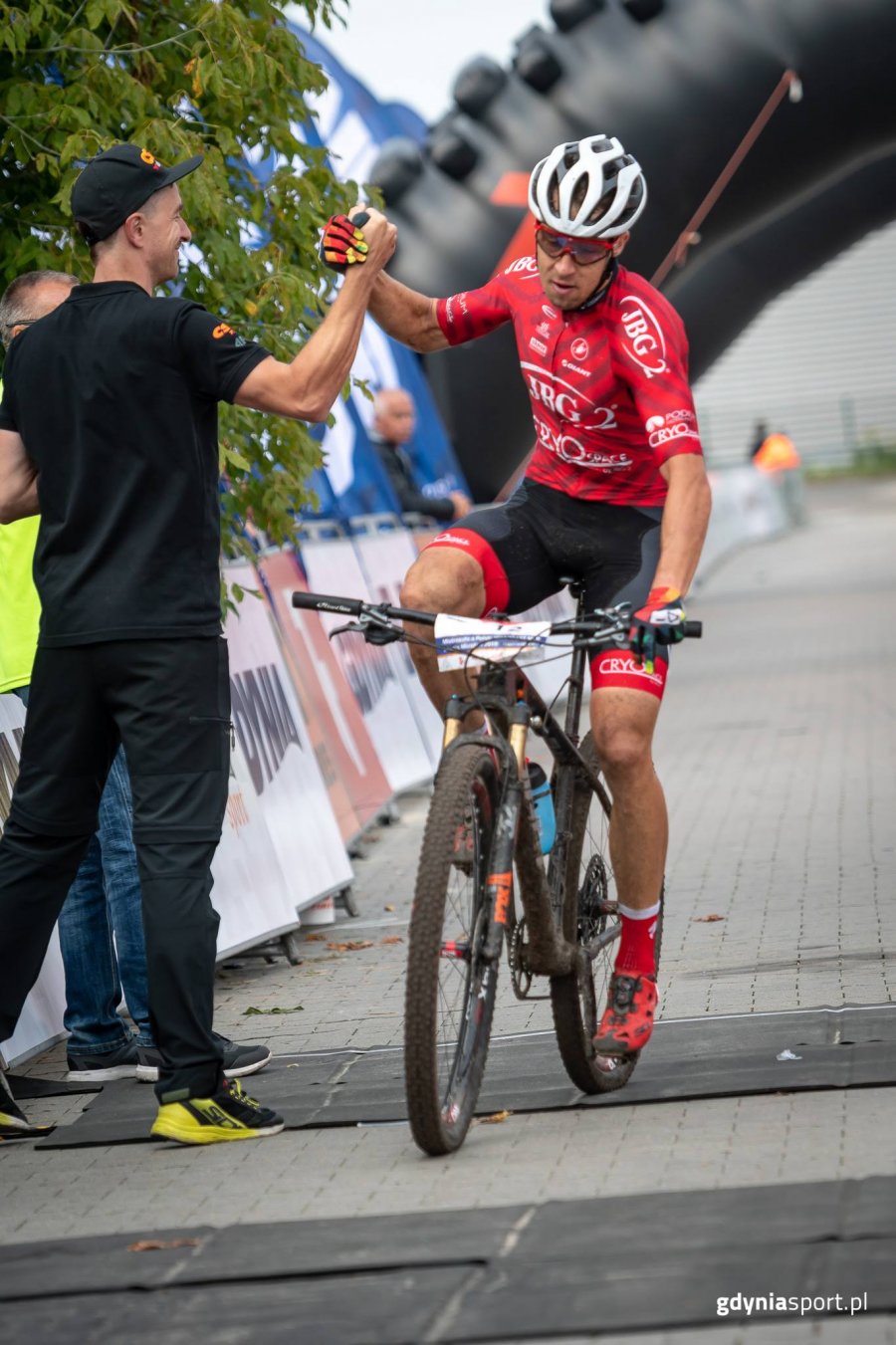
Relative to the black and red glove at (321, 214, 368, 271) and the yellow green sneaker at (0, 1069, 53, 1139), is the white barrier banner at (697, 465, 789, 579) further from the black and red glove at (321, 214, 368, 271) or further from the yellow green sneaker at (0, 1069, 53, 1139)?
the black and red glove at (321, 214, 368, 271)

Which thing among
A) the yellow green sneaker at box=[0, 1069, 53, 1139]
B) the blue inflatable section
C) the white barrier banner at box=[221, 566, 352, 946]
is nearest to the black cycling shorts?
the yellow green sneaker at box=[0, 1069, 53, 1139]

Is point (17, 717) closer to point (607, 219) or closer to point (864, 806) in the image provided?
point (607, 219)

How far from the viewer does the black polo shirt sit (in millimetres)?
4727

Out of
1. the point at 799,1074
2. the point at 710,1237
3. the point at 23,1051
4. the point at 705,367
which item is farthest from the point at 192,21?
the point at 705,367

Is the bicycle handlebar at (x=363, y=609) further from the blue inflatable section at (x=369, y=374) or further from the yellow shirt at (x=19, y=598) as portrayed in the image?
the blue inflatable section at (x=369, y=374)

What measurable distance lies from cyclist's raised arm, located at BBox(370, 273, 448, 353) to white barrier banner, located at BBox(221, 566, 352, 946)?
2.28 meters

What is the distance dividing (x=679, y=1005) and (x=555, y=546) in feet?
5.06

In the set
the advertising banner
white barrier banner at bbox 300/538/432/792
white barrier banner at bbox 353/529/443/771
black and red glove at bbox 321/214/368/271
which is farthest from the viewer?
white barrier banner at bbox 353/529/443/771

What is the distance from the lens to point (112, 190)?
190 inches

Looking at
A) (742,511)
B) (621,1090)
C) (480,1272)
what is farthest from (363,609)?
(742,511)

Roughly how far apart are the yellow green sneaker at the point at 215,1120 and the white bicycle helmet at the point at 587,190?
234 cm

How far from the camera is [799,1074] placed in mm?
4949

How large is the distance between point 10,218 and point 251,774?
2.24 m

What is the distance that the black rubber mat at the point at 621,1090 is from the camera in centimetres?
496
